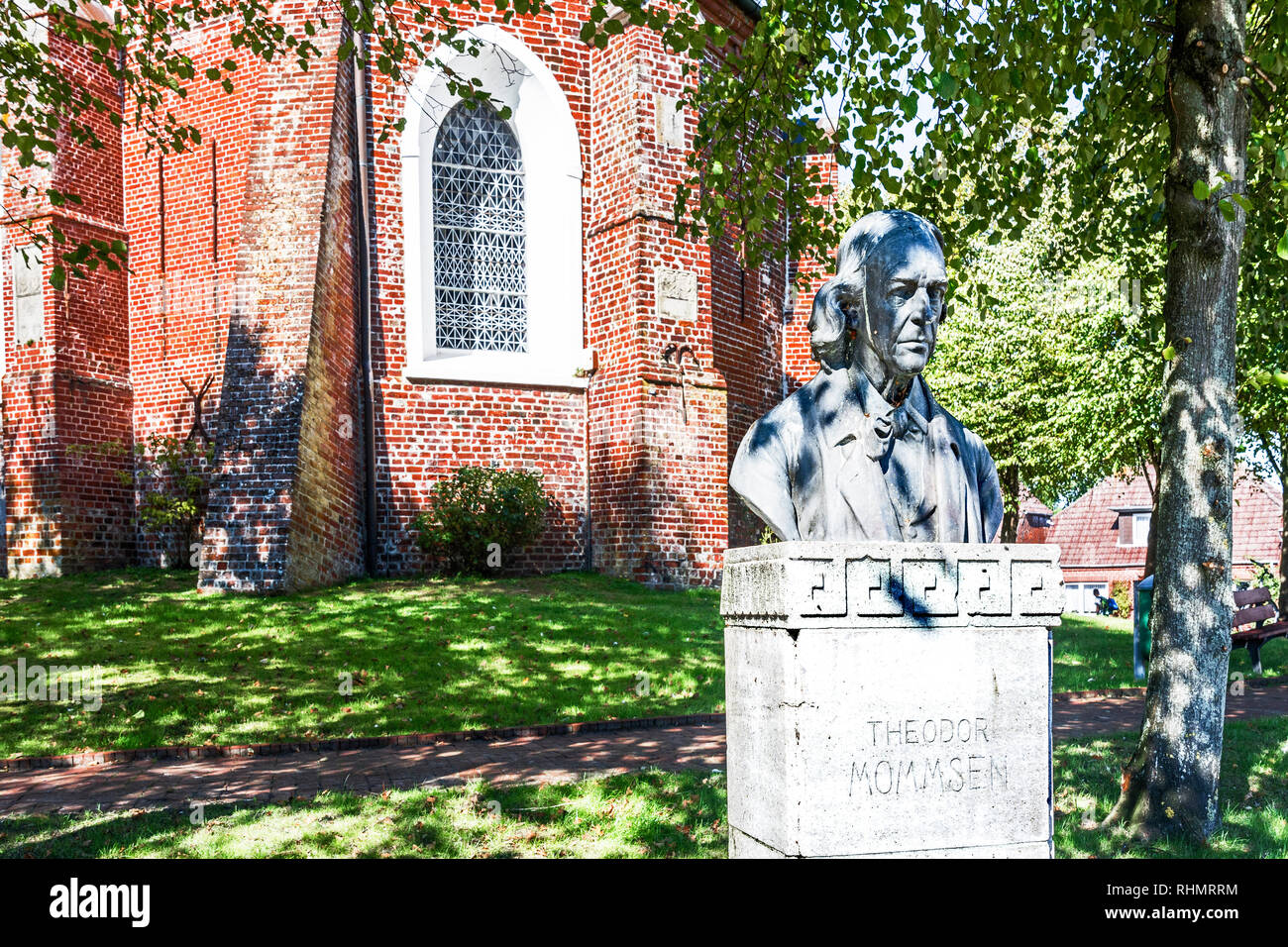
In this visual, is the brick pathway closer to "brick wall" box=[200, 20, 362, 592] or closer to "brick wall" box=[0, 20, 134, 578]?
"brick wall" box=[200, 20, 362, 592]

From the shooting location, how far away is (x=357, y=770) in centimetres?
644

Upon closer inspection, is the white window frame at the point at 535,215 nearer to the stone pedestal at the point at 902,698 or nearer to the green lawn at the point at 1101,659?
the green lawn at the point at 1101,659

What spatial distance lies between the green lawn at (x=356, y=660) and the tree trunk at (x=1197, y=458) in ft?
13.1

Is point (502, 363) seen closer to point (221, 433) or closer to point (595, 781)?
point (221, 433)

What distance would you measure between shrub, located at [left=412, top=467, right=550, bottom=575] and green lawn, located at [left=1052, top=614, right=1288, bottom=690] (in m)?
7.21

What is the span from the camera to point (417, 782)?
6.07 metres

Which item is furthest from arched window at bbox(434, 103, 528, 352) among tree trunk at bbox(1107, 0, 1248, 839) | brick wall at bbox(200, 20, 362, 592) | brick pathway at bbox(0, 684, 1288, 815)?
tree trunk at bbox(1107, 0, 1248, 839)

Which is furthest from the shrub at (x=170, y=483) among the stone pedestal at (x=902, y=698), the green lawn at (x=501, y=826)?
the stone pedestal at (x=902, y=698)

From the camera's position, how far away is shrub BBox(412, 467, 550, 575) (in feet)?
44.4

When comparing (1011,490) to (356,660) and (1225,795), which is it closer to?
(1225,795)

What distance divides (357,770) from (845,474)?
14.7 ft

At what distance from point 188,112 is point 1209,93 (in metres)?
14.2

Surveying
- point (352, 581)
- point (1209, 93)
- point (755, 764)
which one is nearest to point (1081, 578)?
point (352, 581)

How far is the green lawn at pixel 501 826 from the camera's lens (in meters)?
4.82
